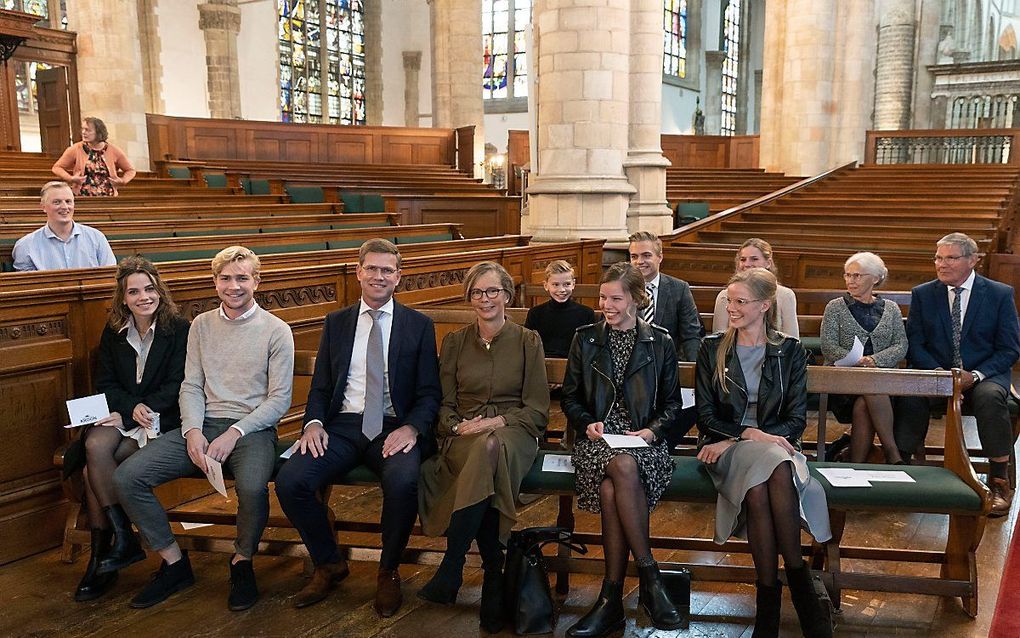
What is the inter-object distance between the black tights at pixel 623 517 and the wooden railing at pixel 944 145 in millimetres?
15049

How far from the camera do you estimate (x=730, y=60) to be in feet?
93.6

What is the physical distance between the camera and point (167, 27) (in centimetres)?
1730

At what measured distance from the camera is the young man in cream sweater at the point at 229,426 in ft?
9.58

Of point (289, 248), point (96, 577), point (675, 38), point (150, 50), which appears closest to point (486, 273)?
point (96, 577)

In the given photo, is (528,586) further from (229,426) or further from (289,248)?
(289,248)

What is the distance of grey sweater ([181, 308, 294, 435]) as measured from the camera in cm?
316

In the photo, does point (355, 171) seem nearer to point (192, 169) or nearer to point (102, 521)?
point (192, 169)

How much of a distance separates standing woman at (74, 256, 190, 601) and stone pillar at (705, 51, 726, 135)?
2608cm

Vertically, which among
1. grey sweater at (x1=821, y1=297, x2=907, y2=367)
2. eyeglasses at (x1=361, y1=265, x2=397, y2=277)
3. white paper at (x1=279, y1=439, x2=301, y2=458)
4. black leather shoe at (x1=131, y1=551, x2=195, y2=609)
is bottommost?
black leather shoe at (x1=131, y1=551, x2=195, y2=609)

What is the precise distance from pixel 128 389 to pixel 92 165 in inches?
186

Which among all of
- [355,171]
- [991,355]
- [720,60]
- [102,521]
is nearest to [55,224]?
[102,521]

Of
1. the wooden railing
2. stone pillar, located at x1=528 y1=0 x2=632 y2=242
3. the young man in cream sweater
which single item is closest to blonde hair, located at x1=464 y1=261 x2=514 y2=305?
the young man in cream sweater

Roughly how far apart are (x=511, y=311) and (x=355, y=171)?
977 cm

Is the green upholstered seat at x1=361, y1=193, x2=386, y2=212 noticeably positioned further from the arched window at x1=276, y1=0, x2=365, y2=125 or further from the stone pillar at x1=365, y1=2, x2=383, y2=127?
the stone pillar at x1=365, y1=2, x2=383, y2=127
